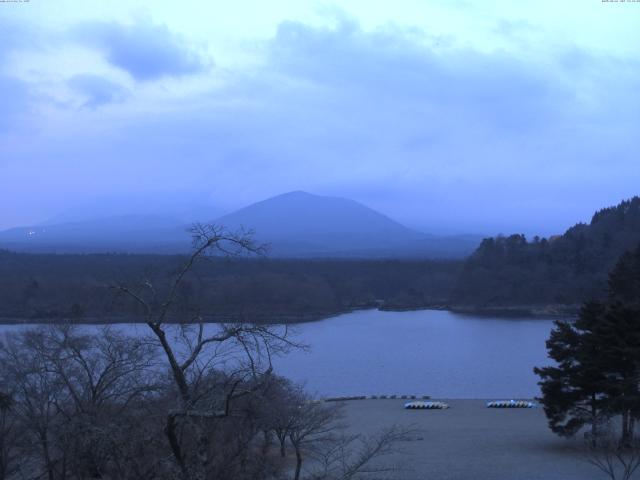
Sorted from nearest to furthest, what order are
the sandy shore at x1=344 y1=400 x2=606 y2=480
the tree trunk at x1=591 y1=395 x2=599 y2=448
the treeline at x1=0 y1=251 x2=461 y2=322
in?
1. the tree trunk at x1=591 y1=395 x2=599 y2=448
2. the sandy shore at x1=344 y1=400 x2=606 y2=480
3. the treeline at x1=0 y1=251 x2=461 y2=322

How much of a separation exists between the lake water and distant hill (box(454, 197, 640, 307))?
6.08m

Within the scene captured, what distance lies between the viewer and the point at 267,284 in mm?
27500

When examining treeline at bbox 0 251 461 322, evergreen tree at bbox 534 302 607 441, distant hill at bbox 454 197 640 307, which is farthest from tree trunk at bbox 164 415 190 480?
distant hill at bbox 454 197 640 307

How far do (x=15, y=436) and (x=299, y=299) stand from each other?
22767 millimetres

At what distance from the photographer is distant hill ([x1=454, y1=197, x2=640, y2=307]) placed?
3056 centimetres

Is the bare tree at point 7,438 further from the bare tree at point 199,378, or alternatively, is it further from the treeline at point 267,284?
the treeline at point 267,284

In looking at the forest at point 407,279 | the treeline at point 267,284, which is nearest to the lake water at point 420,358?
the treeline at point 267,284

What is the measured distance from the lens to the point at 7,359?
639cm

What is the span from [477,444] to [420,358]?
27.1 ft

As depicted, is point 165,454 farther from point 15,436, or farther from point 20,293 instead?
point 20,293

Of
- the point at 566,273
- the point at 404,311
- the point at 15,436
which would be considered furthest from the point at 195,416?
the point at 566,273

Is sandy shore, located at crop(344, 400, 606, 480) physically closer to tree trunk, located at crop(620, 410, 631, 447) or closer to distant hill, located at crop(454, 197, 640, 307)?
tree trunk, located at crop(620, 410, 631, 447)

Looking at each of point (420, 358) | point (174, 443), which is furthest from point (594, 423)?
point (420, 358)

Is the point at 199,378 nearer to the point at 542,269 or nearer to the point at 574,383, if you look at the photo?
the point at 574,383
